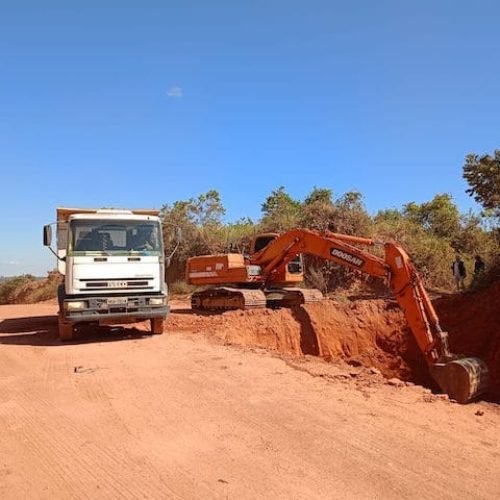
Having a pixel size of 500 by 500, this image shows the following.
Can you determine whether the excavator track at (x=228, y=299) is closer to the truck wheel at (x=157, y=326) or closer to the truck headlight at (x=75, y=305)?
the truck wheel at (x=157, y=326)

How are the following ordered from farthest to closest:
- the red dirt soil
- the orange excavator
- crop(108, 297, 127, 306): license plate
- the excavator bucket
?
the red dirt soil, crop(108, 297, 127, 306): license plate, the orange excavator, the excavator bucket

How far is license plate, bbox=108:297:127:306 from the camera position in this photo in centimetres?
1095

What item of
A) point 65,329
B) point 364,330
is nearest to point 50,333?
point 65,329

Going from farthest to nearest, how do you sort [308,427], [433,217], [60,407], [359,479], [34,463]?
1. [433,217]
2. [60,407]
3. [308,427]
4. [34,463]
5. [359,479]

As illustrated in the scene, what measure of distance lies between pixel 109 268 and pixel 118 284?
1.30ft

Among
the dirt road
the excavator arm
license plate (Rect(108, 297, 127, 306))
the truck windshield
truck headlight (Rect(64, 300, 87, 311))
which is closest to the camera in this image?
the dirt road

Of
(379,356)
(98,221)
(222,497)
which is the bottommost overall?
(379,356)

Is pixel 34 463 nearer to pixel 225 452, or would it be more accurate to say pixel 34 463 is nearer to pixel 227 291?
pixel 225 452

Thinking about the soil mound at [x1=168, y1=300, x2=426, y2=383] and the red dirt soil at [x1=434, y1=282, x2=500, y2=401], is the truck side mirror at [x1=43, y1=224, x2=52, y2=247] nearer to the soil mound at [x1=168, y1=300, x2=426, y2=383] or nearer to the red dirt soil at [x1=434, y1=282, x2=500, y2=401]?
the soil mound at [x1=168, y1=300, x2=426, y2=383]

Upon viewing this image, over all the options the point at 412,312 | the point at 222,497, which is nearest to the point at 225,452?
the point at 222,497

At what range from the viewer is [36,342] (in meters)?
11.7

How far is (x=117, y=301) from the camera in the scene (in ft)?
36.0

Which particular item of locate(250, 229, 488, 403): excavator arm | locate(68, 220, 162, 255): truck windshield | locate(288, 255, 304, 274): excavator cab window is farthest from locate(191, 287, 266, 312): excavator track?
locate(68, 220, 162, 255): truck windshield

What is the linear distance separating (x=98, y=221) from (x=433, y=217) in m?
27.1
